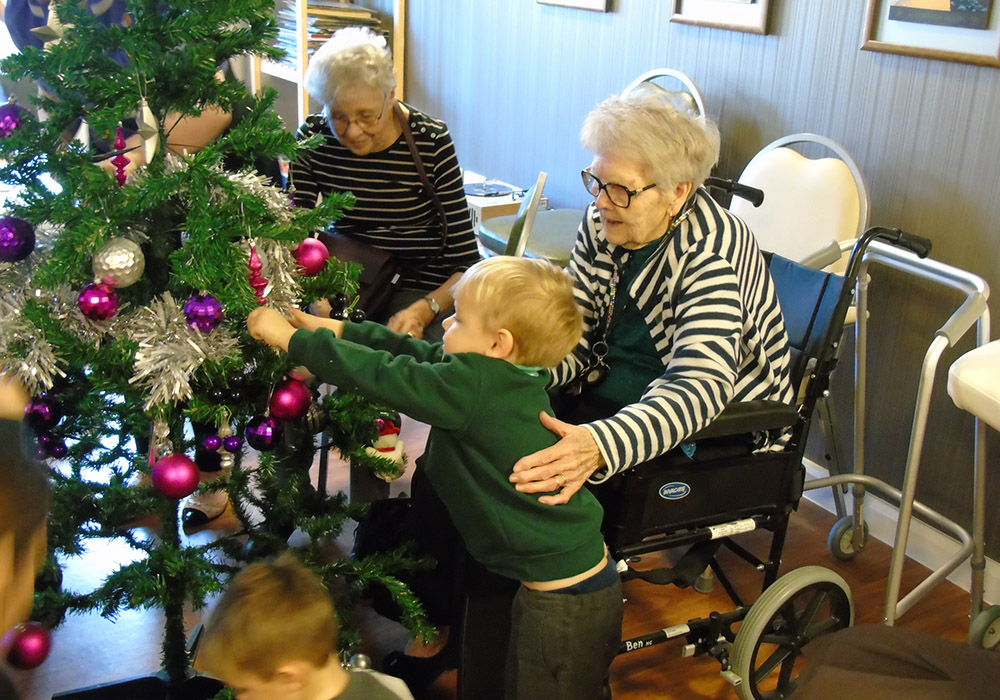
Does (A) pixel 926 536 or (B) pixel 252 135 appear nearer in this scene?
(B) pixel 252 135

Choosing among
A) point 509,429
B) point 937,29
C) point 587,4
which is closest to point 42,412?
point 509,429

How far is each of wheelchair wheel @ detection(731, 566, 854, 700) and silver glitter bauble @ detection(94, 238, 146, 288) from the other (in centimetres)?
123

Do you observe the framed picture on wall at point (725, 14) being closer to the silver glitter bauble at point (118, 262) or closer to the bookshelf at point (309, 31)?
the bookshelf at point (309, 31)

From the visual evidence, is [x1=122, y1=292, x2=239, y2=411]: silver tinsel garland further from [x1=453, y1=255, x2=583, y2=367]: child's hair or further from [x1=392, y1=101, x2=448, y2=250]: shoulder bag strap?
[x1=392, y1=101, x2=448, y2=250]: shoulder bag strap

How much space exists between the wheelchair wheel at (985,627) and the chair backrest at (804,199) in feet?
2.79

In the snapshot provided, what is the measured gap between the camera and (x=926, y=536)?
2.38 metres

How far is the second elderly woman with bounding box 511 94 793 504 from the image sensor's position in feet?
4.99

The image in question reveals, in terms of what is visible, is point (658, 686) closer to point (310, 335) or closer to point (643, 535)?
point (643, 535)

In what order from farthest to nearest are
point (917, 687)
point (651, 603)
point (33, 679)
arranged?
point (651, 603)
point (33, 679)
point (917, 687)

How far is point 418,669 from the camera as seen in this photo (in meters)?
1.80

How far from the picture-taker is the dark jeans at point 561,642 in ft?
4.77

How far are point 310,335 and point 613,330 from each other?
27.9 inches

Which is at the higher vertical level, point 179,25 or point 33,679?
point 179,25

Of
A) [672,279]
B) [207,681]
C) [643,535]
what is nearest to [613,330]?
[672,279]
